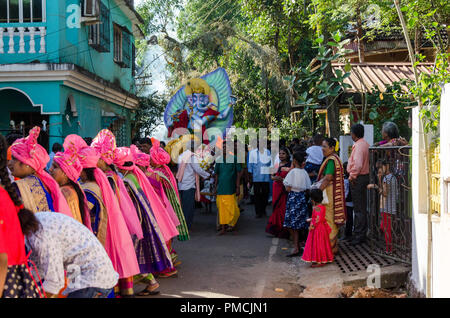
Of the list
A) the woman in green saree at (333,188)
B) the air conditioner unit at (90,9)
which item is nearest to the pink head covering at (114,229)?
the woman in green saree at (333,188)

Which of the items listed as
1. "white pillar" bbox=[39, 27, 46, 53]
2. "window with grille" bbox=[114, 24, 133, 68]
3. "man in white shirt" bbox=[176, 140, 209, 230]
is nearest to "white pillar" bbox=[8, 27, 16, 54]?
"white pillar" bbox=[39, 27, 46, 53]

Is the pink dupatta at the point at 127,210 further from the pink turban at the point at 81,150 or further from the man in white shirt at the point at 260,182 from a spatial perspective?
the man in white shirt at the point at 260,182

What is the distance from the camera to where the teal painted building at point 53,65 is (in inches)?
494

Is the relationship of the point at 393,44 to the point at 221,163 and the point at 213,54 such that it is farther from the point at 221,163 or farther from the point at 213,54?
the point at 221,163

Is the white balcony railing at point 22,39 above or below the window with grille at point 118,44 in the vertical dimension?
below

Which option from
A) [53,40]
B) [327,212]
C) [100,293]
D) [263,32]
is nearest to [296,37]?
[263,32]

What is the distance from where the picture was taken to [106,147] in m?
5.58

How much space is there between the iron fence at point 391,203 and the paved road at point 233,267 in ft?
4.12

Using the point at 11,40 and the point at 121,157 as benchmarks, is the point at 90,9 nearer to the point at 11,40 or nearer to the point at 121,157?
the point at 11,40

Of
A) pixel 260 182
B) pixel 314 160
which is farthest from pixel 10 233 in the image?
pixel 260 182

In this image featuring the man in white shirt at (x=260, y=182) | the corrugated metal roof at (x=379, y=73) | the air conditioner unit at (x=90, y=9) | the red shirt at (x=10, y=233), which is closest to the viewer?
the red shirt at (x=10, y=233)

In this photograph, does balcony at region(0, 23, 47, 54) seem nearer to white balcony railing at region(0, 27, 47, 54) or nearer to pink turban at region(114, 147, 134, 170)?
white balcony railing at region(0, 27, 47, 54)

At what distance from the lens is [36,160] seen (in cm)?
407

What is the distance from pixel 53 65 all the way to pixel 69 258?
33.4 feet
